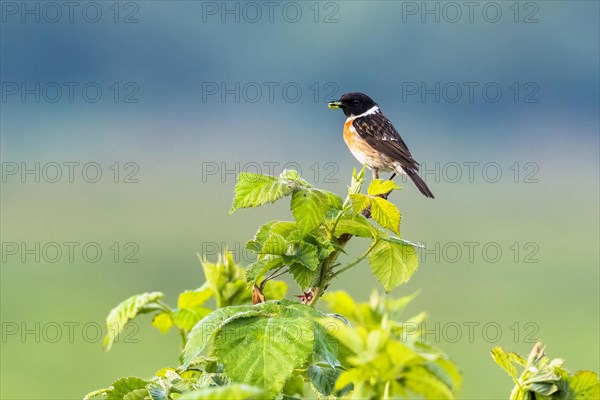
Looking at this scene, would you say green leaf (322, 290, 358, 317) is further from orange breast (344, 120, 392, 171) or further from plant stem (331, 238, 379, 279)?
orange breast (344, 120, 392, 171)

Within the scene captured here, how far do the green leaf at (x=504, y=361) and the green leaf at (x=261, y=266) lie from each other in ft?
1.23

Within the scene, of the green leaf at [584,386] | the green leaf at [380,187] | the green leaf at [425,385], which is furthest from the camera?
the green leaf at [380,187]

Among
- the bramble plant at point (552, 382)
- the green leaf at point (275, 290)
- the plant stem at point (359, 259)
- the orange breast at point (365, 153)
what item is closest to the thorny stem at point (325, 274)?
the plant stem at point (359, 259)

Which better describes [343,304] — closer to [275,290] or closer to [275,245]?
[275,245]

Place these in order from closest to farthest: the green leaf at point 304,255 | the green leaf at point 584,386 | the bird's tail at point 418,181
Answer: the green leaf at point 584,386
the green leaf at point 304,255
the bird's tail at point 418,181

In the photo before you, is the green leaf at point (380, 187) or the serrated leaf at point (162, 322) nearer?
the green leaf at point (380, 187)

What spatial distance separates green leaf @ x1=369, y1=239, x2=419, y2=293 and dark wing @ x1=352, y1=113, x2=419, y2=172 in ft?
10.6

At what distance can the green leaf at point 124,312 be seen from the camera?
67.7 inches

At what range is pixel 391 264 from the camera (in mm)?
1413

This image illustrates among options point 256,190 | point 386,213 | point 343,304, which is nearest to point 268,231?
point 256,190

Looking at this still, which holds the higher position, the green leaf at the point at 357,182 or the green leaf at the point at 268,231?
the green leaf at the point at 357,182

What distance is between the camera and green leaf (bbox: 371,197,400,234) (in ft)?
4.40

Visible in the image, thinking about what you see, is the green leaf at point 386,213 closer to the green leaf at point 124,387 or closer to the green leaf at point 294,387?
the green leaf at point 294,387

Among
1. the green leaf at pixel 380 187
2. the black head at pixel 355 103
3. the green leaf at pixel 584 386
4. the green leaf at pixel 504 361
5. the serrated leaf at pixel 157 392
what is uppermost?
the black head at pixel 355 103
